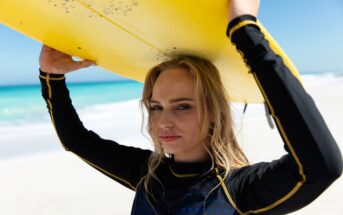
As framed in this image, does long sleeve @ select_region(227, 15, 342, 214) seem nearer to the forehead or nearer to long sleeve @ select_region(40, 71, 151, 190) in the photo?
the forehead

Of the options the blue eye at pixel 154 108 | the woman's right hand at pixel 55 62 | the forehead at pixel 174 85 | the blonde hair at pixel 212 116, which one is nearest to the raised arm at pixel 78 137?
the woman's right hand at pixel 55 62

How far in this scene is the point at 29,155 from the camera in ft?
18.4

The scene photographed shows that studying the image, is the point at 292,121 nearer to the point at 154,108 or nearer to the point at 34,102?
the point at 154,108

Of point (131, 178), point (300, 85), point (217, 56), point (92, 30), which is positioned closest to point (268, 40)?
point (300, 85)

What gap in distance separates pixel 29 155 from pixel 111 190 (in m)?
2.31

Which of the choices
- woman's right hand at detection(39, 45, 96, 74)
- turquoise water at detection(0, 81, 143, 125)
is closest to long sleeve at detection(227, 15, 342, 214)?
woman's right hand at detection(39, 45, 96, 74)

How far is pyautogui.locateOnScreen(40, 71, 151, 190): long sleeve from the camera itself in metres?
1.62

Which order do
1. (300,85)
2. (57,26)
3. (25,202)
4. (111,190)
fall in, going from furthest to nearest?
(111,190)
(25,202)
(57,26)
(300,85)

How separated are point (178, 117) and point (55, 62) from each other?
0.73 m

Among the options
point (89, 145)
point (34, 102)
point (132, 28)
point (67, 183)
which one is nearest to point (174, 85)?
point (132, 28)

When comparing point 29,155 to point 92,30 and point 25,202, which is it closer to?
point 25,202

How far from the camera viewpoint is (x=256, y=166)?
124cm

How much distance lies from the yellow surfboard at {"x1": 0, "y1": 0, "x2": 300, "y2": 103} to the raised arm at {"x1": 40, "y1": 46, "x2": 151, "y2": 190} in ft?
0.31

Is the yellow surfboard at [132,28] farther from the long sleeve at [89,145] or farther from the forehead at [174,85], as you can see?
the long sleeve at [89,145]
